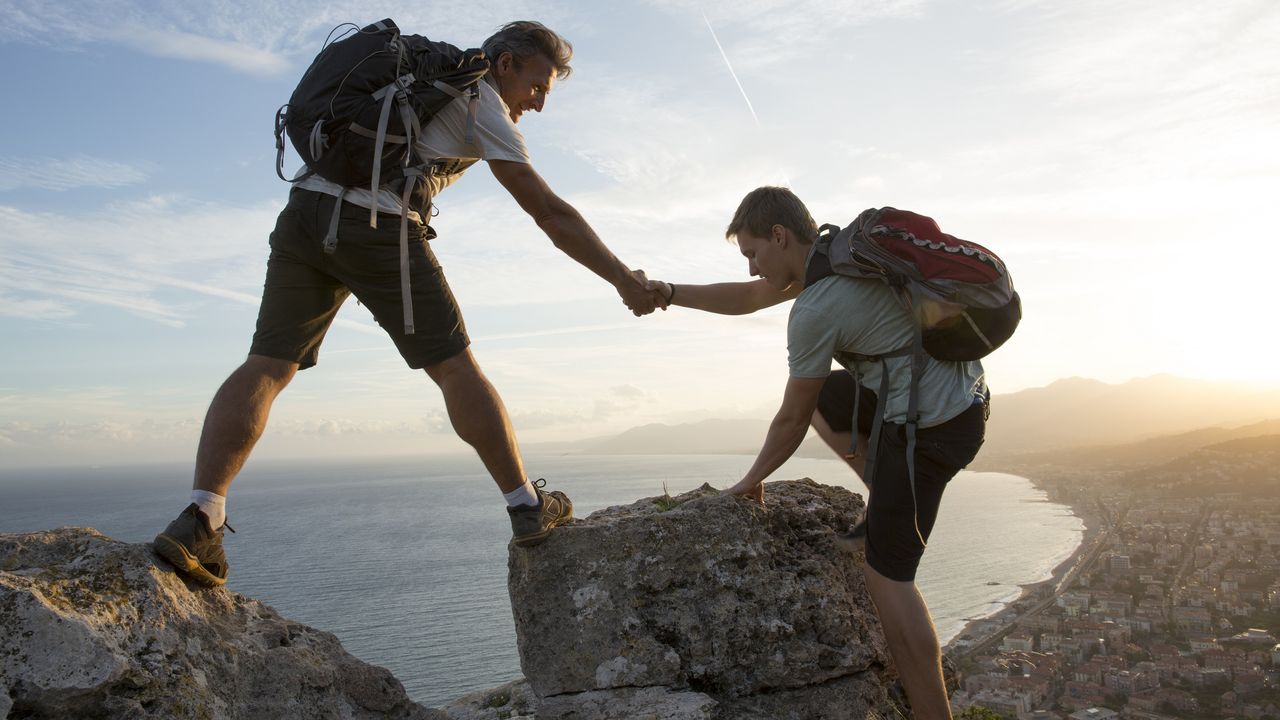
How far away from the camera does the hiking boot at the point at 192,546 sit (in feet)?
11.4

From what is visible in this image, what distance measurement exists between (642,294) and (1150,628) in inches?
1751

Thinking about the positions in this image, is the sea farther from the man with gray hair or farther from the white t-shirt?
the white t-shirt

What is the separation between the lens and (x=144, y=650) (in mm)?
3166

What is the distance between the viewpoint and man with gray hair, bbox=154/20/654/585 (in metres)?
3.52

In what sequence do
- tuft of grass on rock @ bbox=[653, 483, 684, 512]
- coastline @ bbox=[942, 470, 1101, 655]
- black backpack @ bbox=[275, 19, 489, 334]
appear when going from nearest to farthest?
black backpack @ bbox=[275, 19, 489, 334]
tuft of grass on rock @ bbox=[653, 483, 684, 512]
coastline @ bbox=[942, 470, 1101, 655]

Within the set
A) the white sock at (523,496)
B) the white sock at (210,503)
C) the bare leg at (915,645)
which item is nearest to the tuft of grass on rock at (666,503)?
the white sock at (523,496)

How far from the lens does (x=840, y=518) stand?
16.0 feet

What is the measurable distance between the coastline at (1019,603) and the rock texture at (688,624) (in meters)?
32.6

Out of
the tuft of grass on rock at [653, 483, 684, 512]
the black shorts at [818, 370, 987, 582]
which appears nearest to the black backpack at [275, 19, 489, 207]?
the tuft of grass on rock at [653, 483, 684, 512]

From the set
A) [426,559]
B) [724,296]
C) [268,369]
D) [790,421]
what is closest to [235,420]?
[268,369]

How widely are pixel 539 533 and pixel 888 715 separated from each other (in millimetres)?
2103

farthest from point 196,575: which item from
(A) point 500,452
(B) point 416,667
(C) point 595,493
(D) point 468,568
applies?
(C) point 595,493

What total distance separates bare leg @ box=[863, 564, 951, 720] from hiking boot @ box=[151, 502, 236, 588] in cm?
307

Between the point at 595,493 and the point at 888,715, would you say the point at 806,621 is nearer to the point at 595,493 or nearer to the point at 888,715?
the point at 888,715
